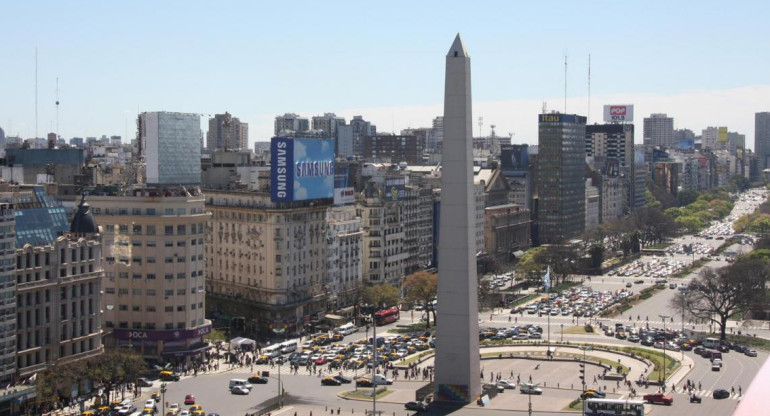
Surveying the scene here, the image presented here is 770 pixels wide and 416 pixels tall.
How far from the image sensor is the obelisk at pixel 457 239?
64812 millimetres

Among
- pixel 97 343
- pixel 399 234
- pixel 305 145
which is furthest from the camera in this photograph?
pixel 399 234

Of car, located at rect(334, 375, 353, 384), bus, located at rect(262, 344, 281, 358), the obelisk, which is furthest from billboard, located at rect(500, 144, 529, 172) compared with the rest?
the obelisk

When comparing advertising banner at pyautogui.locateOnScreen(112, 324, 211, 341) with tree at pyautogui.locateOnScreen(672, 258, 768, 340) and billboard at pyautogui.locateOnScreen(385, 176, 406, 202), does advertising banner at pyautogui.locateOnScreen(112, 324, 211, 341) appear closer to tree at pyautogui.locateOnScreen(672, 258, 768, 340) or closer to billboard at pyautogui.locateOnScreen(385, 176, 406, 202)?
billboard at pyautogui.locateOnScreen(385, 176, 406, 202)

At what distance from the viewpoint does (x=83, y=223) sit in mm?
77125

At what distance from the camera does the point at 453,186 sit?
6519 cm

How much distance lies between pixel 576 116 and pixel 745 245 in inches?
1553

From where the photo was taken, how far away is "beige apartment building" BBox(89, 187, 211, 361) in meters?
85.6

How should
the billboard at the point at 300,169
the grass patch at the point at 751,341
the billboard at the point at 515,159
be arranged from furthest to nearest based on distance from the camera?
1. the billboard at the point at 515,159
2. the billboard at the point at 300,169
3. the grass patch at the point at 751,341

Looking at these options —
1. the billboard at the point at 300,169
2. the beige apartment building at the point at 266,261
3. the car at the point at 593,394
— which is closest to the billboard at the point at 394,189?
the billboard at the point at 300,169

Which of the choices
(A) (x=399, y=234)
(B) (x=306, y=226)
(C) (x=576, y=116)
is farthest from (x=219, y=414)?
(C) (x=576, y=116)

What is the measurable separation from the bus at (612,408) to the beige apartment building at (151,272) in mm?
36361

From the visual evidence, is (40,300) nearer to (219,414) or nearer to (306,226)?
(219,414)

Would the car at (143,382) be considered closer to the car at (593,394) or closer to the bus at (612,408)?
the car at (593,394)

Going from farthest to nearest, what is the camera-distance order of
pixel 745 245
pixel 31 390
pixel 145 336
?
pixel 745 245
pixel 145 336
pixel 31 390
